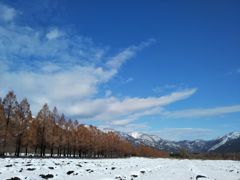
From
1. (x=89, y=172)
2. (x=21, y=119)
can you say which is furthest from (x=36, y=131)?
(x=89, y=172)

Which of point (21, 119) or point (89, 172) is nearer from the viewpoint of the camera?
point (89, 172)

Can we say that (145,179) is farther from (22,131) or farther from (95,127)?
(95,127)

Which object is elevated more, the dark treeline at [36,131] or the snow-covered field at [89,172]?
the dark treeline at [36,131]

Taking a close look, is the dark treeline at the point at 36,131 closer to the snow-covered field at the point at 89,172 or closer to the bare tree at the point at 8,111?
the bare tree at the point at 8,111

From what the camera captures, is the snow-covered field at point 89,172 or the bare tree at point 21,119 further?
the bare tree at point 21,119

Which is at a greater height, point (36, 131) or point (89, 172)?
point (36, 131)

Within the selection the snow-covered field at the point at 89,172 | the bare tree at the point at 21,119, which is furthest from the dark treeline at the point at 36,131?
the snow-covered field at the point at 89,172

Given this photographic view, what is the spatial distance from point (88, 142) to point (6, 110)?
174 feet

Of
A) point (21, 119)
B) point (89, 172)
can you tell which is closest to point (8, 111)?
point (21, 119)

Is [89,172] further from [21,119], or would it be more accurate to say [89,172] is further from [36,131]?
[36,131]

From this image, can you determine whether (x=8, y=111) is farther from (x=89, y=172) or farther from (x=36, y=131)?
(x=89, y=172)

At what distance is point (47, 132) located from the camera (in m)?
79.6

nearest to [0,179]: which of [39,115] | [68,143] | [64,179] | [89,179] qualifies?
[64,179]

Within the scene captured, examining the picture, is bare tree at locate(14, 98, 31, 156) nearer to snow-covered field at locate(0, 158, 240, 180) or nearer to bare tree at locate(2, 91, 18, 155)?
bare tree at locate(2, 91, 18, 155)
